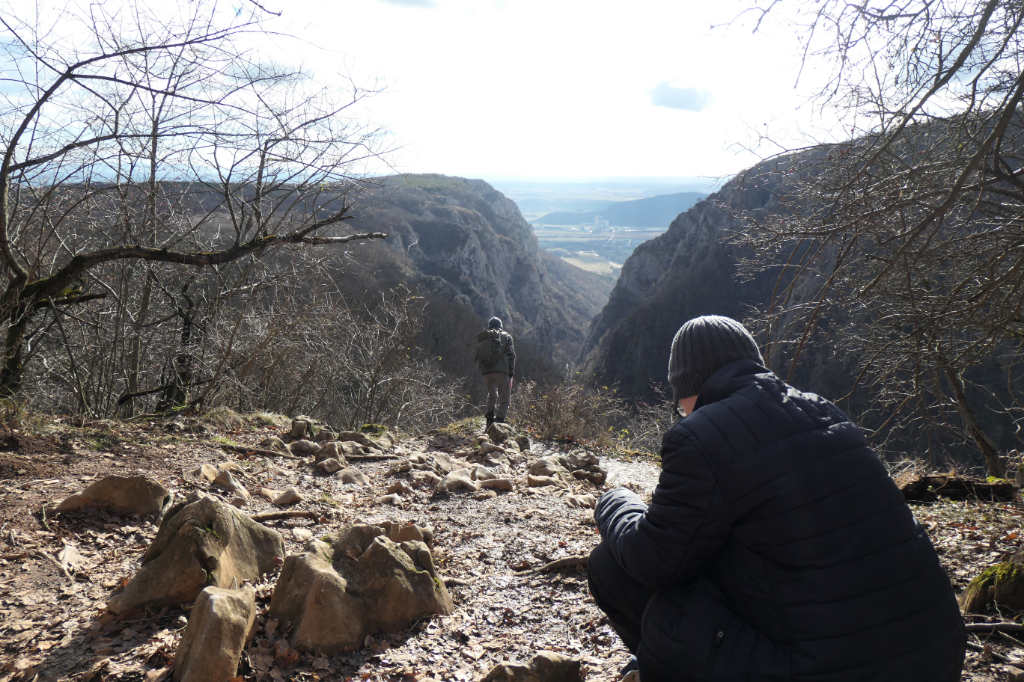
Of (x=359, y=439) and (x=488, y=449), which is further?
(x=488, y=449)

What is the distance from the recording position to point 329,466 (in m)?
5.36

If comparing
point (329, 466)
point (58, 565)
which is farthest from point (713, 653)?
point (329, 466)

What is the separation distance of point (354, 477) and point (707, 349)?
13.7ft

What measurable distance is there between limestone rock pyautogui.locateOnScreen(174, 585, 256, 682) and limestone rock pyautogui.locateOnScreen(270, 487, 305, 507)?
85.2 inches

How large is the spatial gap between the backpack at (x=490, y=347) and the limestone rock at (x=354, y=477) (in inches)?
149

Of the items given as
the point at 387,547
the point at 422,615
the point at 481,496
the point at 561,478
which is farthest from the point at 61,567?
the point at 561,478

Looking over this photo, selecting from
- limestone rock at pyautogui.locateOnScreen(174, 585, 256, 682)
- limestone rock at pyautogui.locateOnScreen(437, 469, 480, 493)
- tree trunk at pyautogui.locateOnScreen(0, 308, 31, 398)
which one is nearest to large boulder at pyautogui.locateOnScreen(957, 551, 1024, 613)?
limestone rock at pyautogui.locateOnScreen(174, 585, 256, 682)

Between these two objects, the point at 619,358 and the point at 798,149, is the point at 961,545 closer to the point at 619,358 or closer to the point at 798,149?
the point at 798,149

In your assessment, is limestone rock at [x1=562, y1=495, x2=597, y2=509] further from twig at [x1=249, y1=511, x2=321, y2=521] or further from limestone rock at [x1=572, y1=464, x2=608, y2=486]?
twig at [x1=249, y1=511, x2=321, y2=521]

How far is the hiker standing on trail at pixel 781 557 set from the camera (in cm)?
136

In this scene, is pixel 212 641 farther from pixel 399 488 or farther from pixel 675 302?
pixel 675 302

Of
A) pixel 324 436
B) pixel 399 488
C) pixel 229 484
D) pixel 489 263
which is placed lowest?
pixel 324 436

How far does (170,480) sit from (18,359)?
2.41 m

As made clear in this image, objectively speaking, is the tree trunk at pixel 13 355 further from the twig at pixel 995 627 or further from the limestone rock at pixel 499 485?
the twig at pixel 995 627
